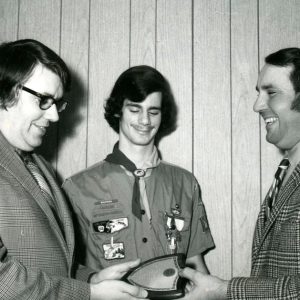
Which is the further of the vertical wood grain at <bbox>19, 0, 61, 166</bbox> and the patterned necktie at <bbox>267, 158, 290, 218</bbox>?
the vertical wood grain at <bbox>19, 0, 61, 166</bbox>

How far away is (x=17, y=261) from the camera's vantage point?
4.47ft

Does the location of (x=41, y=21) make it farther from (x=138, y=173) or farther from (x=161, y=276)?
(x=161, y=276)

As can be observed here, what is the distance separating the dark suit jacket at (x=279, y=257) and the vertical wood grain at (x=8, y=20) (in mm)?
1892

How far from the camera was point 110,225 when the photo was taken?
207 centimetres

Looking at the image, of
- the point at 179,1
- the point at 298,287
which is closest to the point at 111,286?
the point at 298,287

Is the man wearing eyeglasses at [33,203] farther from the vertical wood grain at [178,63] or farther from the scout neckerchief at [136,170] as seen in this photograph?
the vertical wood grain at [178,63]

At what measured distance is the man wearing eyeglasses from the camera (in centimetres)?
138

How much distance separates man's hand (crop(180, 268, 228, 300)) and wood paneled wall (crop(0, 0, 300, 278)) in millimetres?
776

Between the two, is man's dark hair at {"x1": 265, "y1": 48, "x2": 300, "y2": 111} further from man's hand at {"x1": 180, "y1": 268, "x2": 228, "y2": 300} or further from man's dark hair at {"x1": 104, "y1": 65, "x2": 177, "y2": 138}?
man's hand at {"x1": 180, "y1": 268, "x2": 228, "y2": 300}

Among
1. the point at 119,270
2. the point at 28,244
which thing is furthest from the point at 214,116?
the point at 28,244

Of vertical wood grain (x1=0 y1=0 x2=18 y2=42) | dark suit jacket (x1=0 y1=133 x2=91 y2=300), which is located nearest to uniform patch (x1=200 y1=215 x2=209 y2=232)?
dark suit jacket (x1=0 y1=133 x2=91 y2=300)

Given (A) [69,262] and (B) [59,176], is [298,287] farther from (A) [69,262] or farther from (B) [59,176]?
(B) [59,176]

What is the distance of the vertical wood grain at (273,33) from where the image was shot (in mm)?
2412

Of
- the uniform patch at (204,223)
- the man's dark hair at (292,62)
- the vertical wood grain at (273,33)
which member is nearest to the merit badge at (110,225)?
the uniform patch at (204,223)
